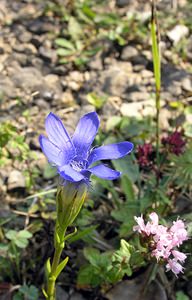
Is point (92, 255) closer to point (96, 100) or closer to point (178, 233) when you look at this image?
point (178, 233)

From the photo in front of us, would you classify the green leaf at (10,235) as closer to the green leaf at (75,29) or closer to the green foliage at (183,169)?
the green foliage at (183,169)

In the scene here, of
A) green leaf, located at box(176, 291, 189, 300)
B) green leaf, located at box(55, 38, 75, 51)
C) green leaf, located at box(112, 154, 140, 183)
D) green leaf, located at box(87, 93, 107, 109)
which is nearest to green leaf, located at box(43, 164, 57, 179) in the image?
green leaf, located at box(112, 154, 140, 183)

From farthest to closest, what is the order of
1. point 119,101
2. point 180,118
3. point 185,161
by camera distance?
point 119,101, point 180,118, point 185,161

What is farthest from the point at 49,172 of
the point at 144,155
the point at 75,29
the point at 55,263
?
the point at 75,29

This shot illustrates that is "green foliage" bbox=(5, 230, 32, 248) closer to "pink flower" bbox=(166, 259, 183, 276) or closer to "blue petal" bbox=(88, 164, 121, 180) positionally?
"pink flower" bbox=(166, 259, 183, 276)

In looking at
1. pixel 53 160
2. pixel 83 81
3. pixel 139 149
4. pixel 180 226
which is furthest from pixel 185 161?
pixel 83 81

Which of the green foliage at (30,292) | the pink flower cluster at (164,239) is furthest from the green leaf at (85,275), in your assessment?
the pink flower cluster at (164,239)

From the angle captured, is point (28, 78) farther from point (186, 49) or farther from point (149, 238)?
point (149, 238)
